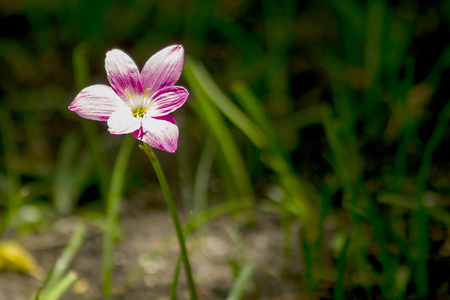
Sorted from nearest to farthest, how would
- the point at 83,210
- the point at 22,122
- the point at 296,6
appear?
the point at 83,210, the point at 22,122, the point at 296,6

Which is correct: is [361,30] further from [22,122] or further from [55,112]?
[22,122]

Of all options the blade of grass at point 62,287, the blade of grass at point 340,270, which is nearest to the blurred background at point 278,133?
the blade of grass at point 340,270

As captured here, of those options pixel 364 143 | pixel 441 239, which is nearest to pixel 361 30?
pixel 364 143

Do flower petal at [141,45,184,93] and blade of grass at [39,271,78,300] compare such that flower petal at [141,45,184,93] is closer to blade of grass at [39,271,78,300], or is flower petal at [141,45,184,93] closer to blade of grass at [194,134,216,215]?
blade of grass at [39,271,78,300]

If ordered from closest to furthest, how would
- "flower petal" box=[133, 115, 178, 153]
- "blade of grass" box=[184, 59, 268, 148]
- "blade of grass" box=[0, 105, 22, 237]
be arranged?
"flower petal" box=[133, 115, 178, 153] < "blade of grass" box=[184, 59, 268, 148] < "blade of grass" box=[0, 105, 22, 237]

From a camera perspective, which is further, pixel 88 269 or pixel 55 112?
pixel 55 112

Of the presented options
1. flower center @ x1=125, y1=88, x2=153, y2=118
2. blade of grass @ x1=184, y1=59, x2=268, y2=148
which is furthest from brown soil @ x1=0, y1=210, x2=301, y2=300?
flower center @ x1=125, y1=88, x2=153, y2=118
